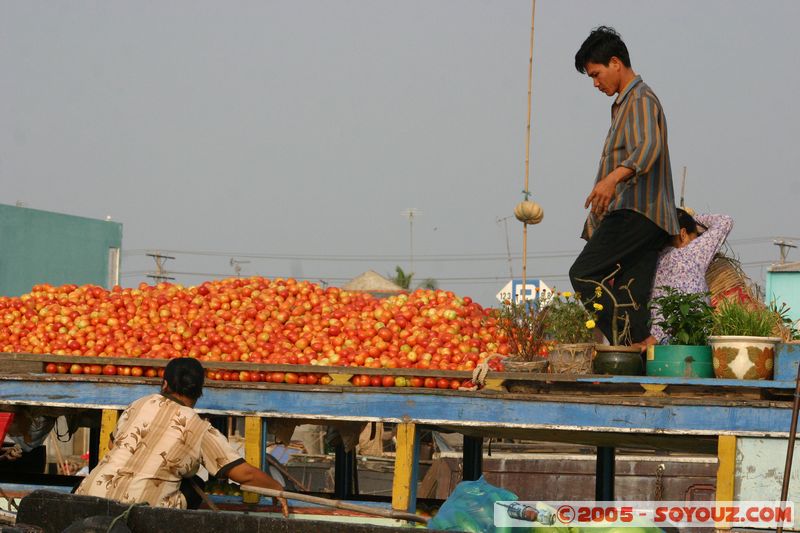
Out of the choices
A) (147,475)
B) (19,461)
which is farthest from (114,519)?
(19,461)

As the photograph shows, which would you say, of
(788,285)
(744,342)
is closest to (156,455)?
(744,342)

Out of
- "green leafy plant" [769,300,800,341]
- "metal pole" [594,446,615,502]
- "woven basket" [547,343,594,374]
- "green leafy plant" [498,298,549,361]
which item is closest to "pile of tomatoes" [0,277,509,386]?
"green leafy plant" [498,298,549,361]

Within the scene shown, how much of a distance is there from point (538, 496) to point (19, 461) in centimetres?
568

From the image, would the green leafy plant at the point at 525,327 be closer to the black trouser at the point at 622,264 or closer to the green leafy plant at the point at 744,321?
the black trouser at the point at 622,264

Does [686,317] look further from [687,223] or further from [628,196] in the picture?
[687,223]

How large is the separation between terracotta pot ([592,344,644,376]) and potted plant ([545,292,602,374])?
0.29 ft

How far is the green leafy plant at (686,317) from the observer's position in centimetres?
540

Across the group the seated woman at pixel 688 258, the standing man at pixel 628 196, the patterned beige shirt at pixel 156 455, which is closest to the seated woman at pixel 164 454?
the patterned beige shirt at pixel 156 455

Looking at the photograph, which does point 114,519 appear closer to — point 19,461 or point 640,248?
point 640,248

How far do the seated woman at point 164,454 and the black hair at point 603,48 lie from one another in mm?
2855

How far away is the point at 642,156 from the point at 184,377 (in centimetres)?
275

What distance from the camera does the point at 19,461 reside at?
934cm

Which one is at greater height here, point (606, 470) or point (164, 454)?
point (164, 454)

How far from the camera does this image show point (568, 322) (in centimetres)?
571
